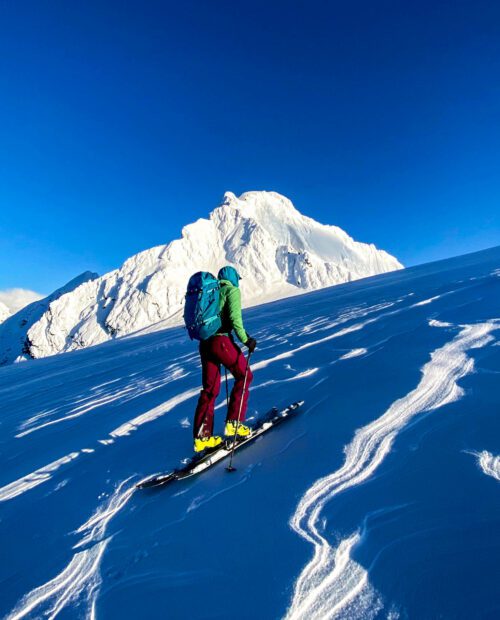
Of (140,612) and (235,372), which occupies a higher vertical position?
(235,372)

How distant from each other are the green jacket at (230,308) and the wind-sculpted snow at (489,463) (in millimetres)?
3472

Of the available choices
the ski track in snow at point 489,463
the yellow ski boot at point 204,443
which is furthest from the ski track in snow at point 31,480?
the ski track in snow at point 489,463

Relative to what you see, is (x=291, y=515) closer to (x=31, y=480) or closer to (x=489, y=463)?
(x=489, y=463)

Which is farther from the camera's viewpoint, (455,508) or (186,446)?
(186,446)

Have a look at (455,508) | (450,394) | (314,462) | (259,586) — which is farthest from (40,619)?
(450,394)

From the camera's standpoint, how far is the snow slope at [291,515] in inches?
101

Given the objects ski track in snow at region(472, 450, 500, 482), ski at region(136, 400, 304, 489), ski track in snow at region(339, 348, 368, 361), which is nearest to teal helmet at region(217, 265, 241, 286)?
ski at region(136, 400, 304, 489)

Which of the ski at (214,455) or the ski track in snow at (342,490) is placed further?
the ski at (214,455)

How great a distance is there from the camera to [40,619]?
9.46 feet

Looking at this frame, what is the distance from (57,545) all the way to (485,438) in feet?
17.1

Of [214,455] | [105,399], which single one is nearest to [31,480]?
[214,455]

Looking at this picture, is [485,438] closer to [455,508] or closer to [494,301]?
[455,508]

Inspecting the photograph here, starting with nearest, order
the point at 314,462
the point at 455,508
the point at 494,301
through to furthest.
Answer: the point at 455,508 → the point at 314,462 → the point at 494,301

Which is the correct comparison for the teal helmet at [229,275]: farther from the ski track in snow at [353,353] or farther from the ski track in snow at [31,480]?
the ski track in snow at [353,353]
